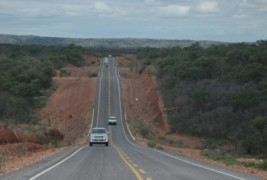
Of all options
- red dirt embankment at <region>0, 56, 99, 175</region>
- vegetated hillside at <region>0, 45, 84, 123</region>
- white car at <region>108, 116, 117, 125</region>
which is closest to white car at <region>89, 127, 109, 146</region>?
red dirt embankment at <region>0, 56, 99, 175</region>

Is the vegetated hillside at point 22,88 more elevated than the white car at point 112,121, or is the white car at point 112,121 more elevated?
→ the vegetated hillside at point 22,88

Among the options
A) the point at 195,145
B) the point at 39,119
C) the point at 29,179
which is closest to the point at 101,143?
the point at 195,145

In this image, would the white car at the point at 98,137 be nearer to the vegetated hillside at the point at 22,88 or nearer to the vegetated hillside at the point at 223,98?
the vegetated hillside at the point at 223,98

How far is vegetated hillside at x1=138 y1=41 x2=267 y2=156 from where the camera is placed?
62.3m

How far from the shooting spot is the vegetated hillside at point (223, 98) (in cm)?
6231

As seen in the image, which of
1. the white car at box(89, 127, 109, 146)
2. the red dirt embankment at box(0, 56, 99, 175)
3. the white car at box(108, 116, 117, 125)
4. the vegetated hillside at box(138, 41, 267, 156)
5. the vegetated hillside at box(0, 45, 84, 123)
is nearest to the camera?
the white car at box(89, 127, 109, 146)

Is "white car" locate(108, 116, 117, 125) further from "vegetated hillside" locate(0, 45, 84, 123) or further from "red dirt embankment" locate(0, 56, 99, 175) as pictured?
"vegetated hillside" locate(0, 45, 84, 123)

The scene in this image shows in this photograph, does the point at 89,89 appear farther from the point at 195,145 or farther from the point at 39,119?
the point at 195,145

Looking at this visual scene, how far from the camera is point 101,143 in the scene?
42562 mm

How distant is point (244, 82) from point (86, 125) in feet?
77.2

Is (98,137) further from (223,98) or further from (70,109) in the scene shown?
(70,109)

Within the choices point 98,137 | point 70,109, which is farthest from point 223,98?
point 98,137

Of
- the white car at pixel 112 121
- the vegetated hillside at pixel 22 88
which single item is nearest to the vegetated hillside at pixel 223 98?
the white car at pixel 112 121

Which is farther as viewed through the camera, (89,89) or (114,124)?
(89,89)
